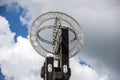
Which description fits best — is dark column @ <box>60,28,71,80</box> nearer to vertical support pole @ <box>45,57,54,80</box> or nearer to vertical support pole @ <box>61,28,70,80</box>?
vertical support pole @ <box>61,28,70,80</box>

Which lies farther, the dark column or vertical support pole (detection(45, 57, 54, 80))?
the dark column

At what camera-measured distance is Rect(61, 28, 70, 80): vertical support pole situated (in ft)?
143

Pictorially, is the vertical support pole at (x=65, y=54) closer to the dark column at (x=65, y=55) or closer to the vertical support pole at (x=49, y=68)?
the dark column at (x=65, y=55)

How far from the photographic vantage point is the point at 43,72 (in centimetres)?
4491

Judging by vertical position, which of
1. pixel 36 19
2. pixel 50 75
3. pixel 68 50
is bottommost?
pixel 50 75

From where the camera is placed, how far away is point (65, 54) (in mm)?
44906

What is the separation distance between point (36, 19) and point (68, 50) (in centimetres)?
517

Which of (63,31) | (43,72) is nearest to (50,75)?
(43,72)

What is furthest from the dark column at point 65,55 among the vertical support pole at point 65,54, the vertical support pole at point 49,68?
the vertical support pole at point 49,68

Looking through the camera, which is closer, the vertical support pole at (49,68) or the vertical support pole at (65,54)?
the vertical support pole at (49,68)

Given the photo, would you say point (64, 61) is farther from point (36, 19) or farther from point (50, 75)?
point (36, 19)

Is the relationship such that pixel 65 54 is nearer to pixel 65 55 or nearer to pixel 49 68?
pixel 65 55

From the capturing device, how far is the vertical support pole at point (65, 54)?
143ft

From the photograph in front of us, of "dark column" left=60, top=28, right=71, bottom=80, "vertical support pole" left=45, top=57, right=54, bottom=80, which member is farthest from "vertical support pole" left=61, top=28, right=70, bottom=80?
"vertical support pole" left=45, top=57, right=54, bottom=80
